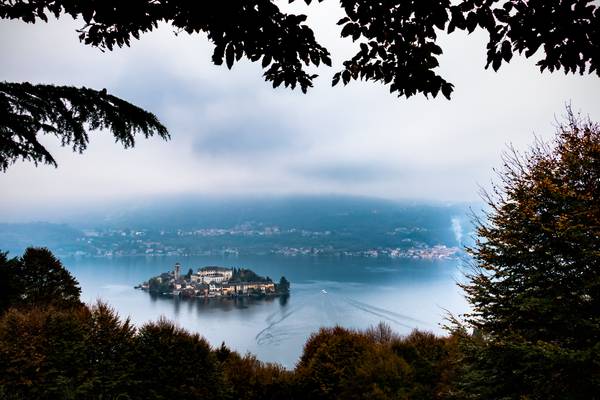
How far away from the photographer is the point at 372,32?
2756 mm

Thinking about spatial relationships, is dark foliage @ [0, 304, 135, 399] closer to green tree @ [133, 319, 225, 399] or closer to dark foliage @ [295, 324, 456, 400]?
green tree @ [133, 319, 225, 399]

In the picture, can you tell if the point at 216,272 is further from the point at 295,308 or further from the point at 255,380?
the point at 255,380

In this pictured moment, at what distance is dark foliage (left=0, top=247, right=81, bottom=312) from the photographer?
18.2m

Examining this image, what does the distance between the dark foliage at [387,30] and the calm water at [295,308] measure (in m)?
32.0

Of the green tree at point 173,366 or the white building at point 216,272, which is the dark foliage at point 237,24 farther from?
the white building at point 216,272

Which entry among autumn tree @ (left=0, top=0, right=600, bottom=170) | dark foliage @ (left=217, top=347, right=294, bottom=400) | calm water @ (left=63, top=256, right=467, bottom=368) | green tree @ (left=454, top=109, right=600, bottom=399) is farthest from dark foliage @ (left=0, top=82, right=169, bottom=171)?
calm water @ (left=63, top=256, right=467, bottom=368)

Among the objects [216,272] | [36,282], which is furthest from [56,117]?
[216,272]

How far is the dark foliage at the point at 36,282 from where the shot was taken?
1817 centimetres

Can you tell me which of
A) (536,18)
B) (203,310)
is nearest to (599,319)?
(536,18)

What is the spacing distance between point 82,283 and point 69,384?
95199mm

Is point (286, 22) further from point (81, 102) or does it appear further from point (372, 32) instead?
point (81, 102)

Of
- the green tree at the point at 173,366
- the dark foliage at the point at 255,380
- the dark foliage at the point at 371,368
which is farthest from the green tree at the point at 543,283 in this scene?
the dark foliage at the point at 255,380

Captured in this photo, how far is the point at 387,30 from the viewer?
280 cm

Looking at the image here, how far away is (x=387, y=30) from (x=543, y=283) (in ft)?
28.2
